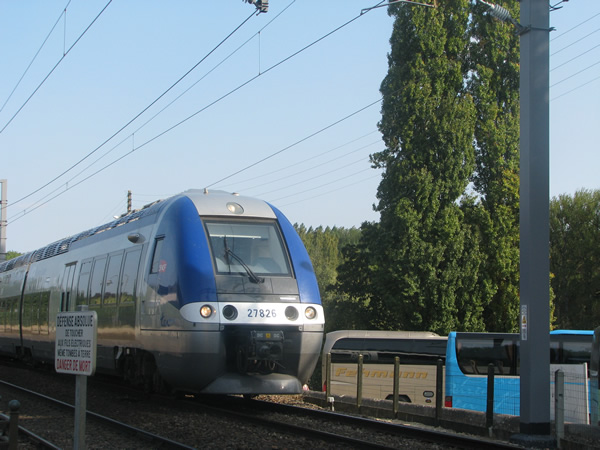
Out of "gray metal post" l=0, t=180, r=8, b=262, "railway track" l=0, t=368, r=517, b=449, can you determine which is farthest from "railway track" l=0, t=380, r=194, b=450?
"gray metal post" l=0, t=180, r=8, b=262

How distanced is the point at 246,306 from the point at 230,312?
0.84 feet

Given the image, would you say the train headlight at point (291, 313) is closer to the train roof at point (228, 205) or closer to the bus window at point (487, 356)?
the train roof at point (228, 205)

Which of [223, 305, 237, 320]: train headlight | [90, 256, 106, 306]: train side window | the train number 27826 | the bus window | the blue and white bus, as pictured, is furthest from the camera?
the bus window

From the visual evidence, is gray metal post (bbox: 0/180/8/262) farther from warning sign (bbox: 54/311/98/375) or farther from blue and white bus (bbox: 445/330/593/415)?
warning sign (bbox: 54/311/98/375)

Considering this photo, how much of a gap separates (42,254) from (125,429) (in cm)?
1295

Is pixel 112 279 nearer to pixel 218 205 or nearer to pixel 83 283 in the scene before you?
pixel 83 283

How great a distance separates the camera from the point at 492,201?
3259 centimetres

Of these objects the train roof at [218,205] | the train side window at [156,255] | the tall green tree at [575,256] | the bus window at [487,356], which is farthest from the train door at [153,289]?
the tall green tree at [575,256]

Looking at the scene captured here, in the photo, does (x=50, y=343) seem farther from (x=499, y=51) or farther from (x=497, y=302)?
A: (x=499, y=51)

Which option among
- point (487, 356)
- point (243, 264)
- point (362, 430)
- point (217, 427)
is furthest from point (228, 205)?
point (487, 356)

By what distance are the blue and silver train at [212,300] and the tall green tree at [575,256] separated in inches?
1456

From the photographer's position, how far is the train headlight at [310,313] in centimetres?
1202

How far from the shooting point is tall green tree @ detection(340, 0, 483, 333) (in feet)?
102

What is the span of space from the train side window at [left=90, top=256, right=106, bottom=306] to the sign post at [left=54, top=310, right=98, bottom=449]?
883 cm
